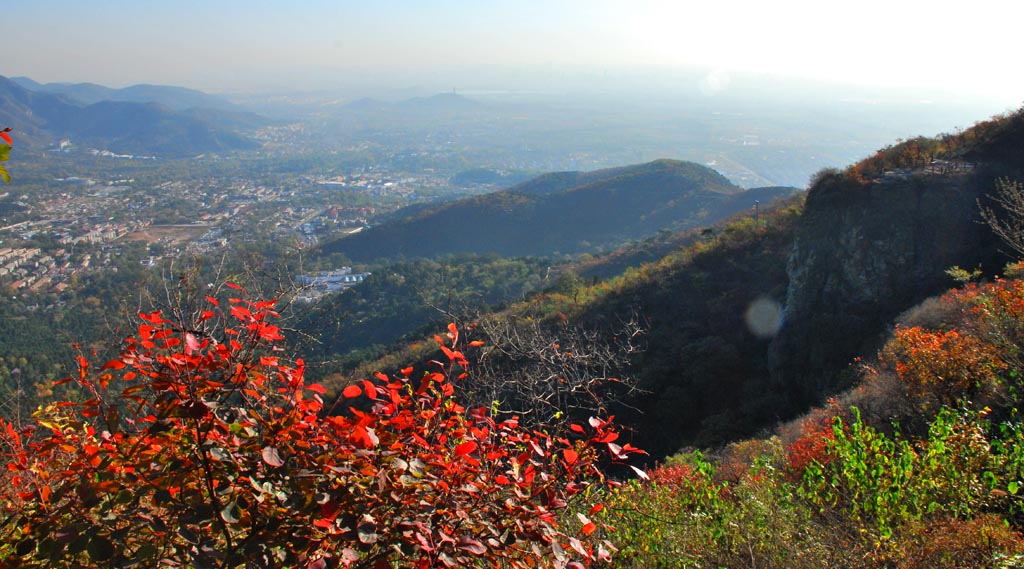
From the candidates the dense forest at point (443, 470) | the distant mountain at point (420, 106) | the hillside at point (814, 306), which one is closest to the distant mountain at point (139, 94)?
the distant mountain at point (420, 106)

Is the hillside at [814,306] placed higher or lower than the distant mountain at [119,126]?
lower

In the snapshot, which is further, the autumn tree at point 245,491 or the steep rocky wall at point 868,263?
the steep rocky wall at point 868,263

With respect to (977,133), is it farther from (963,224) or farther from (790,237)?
(790,237)

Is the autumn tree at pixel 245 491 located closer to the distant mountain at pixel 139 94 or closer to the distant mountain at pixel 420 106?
the distant mountain at pixel 420 106

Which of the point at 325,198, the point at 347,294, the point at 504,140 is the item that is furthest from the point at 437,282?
the point at 504,140

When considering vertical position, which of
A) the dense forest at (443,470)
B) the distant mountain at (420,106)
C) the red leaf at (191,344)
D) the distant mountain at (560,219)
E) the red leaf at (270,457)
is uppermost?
the distant mountain at (420,106)

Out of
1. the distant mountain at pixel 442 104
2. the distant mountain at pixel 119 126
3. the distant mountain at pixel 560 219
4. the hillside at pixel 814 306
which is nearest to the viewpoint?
the hillside at pixel 814 306

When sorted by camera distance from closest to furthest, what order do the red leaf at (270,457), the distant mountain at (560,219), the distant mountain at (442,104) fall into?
1. the red leaf at (270,457)
2. the distant mountain at (560,219)
3. the distant mountain at (442,104)
